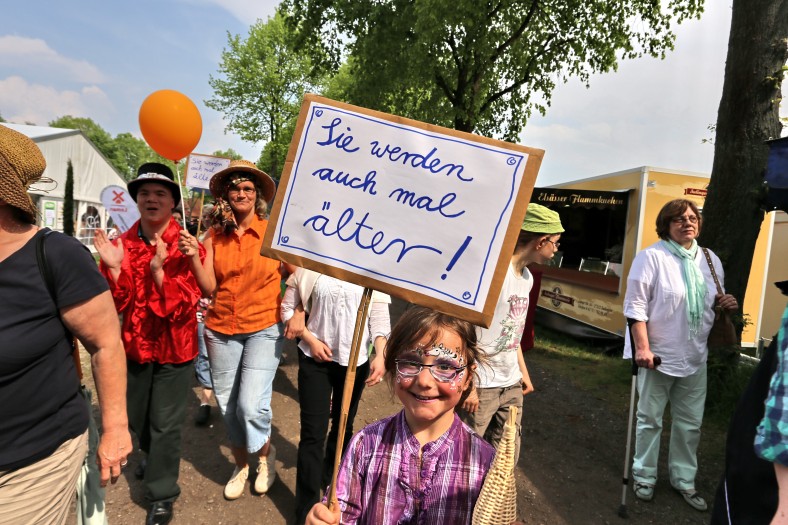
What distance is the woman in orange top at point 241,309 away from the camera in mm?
2834

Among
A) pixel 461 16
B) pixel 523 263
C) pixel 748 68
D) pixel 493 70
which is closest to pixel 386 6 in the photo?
pixel 461 16

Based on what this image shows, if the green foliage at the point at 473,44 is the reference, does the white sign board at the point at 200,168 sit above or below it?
below

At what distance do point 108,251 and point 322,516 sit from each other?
186 cm

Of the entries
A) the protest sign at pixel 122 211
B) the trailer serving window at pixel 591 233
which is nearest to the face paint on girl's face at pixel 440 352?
the protest sign at pixel 122 211

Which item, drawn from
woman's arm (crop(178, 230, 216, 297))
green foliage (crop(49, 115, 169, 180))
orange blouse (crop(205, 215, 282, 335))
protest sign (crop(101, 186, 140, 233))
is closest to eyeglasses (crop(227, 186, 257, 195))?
orange blouse (crop(205, 215, 282, 335))

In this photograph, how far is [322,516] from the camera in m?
1.29

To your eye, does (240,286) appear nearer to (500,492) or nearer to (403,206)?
(403,206)

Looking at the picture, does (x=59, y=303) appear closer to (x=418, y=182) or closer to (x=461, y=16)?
(x=418, y=182)

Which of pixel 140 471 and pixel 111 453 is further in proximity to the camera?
pixel 140 471

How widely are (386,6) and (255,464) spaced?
11.3m

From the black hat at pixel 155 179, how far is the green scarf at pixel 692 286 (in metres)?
3.19

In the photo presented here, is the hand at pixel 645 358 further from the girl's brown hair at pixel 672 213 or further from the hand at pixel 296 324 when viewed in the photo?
the hand at pixel 296 324

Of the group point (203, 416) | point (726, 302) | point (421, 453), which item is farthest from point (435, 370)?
point (203, 416)

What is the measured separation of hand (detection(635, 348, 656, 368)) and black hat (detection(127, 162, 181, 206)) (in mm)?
3105
